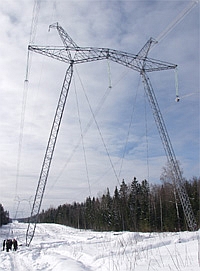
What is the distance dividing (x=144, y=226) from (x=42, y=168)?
28421 mm

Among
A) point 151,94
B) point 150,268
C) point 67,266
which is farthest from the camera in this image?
point 151,94

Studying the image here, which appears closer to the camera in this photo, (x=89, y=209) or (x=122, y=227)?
(x=122, y=227)

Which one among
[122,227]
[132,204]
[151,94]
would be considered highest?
[151,94]

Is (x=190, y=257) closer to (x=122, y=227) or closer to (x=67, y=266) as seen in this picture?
(x=67, y=266)

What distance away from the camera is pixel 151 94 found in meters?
29.5

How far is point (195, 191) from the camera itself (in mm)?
49094

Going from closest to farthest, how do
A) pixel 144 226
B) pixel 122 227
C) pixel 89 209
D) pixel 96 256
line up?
pixel 96 256
pixel 144 226
pixel 122 227
pixel 89 209

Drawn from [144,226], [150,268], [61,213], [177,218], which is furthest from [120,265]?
[61,213]


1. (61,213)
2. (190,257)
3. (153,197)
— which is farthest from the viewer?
(61,213)

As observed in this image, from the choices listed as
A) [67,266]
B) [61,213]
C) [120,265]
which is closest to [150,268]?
[120,265]

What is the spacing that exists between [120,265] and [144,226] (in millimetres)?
47324

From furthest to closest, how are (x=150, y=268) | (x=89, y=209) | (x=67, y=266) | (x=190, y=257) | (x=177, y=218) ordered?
(x=89, y=209)
(x=177, y=218)
(x=67, y=266)
(x=190, y=257)
(x=150, y=268)

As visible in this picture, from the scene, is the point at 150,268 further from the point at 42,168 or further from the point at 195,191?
the point at 195,191

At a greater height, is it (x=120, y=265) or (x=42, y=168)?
(x=42, y=168)
